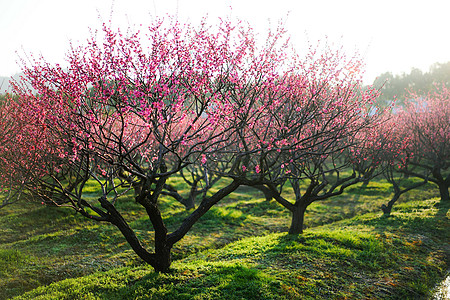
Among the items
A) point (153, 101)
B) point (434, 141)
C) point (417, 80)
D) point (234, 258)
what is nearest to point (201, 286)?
point (234, 258)

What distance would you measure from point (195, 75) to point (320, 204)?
61.3ft

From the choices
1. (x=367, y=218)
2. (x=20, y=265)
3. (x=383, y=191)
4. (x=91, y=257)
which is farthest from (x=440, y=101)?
(x=20, y=265)

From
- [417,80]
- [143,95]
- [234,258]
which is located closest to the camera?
[143,95]

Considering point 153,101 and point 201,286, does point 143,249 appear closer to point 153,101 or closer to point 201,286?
point 201,286

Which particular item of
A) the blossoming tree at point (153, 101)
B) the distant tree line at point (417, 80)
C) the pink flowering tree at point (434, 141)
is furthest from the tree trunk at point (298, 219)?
the distant tree line at point (417, 80)

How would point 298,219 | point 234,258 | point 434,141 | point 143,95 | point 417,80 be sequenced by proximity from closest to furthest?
point 143,95 → point 234,258 → point 298,219 → point 434,141 → point 417,80

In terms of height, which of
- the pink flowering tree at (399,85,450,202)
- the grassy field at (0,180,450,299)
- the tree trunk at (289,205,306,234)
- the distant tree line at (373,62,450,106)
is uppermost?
the distant tree line at (373,62,450,106)

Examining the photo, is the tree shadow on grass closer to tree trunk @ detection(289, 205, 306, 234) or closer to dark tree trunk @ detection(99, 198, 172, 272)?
dark tree trunk @ detection(99, 198, 172, 272)

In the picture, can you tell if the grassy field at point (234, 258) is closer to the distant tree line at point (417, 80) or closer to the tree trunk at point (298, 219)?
the tree trunk at point (298, 219)

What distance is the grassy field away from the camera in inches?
373

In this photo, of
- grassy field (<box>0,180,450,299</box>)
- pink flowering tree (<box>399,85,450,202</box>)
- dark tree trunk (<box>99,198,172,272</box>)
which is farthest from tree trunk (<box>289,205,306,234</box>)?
pink flowering tree (<box>399,85,450,202</box>)

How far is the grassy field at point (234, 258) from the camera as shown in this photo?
31.1ft

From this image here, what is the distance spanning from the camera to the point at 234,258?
1239 cm

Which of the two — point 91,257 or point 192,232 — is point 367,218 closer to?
point 192,232
